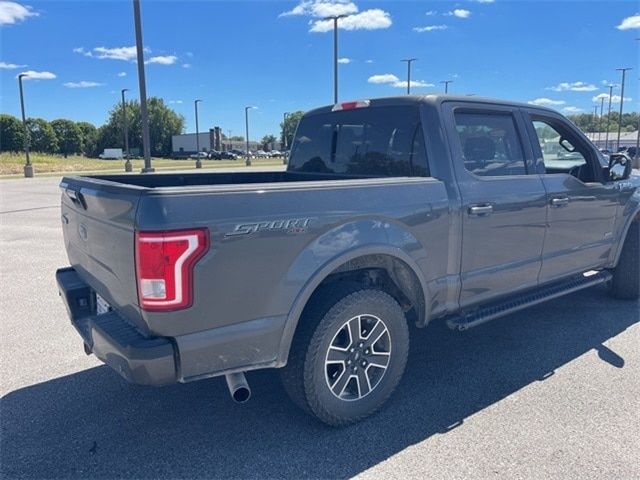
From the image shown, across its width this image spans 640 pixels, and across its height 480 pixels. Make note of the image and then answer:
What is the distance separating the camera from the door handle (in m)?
3.51

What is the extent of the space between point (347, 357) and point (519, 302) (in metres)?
1.67

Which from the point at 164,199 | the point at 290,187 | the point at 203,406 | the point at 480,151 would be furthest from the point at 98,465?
the point at 480,151

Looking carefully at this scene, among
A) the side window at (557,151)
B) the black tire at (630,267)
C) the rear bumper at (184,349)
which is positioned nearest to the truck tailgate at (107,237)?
the rear bumper at (184,349)

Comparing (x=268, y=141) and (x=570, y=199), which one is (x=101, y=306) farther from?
(x=268, y=141)

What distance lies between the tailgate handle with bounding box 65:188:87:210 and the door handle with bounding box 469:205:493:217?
7.95 ft

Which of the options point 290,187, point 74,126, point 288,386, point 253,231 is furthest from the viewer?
point 74,126

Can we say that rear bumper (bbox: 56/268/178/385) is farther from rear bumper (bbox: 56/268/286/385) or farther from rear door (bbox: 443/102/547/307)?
rear door (bbox: 443/102/547/307)

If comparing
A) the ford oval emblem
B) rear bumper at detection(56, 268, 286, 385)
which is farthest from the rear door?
the ford oval emblem

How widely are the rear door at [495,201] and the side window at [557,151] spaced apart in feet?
1.23

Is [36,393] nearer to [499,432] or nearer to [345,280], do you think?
[345,280]

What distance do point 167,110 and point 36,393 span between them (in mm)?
105590

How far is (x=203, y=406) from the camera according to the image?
3.40 m

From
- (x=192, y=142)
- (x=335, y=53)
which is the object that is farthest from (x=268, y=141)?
(x=335, y=53)

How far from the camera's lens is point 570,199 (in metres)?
4.34
